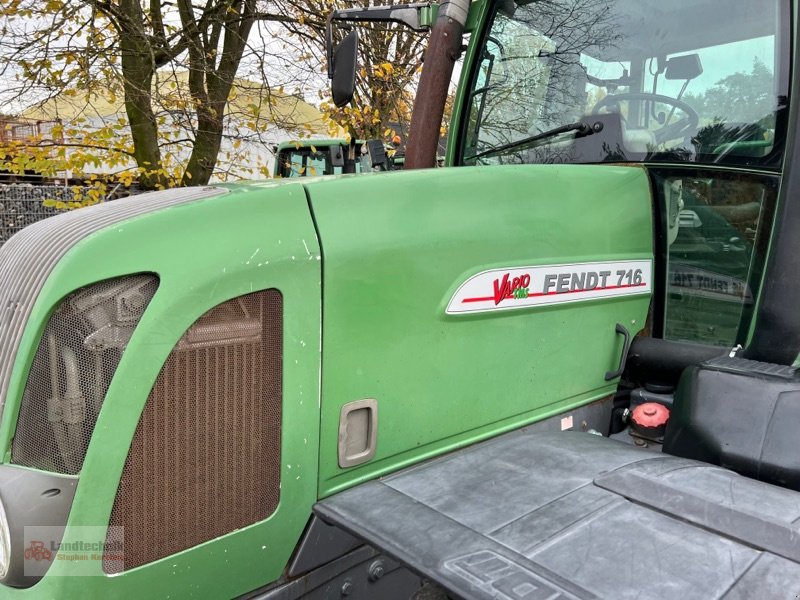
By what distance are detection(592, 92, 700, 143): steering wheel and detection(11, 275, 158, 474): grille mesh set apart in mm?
1730

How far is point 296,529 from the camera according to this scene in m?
1.59

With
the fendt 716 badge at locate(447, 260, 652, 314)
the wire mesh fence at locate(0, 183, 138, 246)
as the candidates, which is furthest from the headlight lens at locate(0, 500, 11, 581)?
the wire mesh fence at locate(0, 183, 138, 246)

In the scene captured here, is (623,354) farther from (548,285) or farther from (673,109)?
(673,109)

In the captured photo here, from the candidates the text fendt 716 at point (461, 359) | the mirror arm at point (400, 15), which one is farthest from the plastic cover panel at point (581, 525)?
the mirror arm at point (400, 15)

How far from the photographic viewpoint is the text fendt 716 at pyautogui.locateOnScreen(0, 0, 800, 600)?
4.36 ft

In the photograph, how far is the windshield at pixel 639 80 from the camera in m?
2.09

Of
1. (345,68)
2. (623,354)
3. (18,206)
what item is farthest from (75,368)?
(18,206)

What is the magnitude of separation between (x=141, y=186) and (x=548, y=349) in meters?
5.45

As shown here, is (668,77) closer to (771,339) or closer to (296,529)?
(771,339)

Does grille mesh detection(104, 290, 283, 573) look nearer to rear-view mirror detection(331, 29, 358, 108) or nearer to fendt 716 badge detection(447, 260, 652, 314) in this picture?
fendt 716 badge detection(447, 260, 652, 314)

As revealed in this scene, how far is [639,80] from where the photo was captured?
228cm
